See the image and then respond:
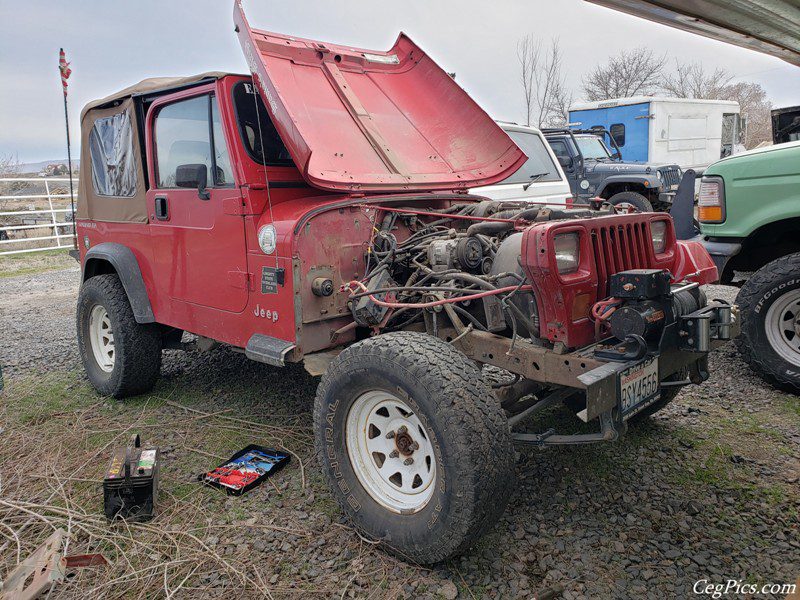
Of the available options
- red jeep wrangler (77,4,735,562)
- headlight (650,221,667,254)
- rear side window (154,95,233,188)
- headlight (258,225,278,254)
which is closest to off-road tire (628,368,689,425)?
red jeep wrangler (77,4,735,562)

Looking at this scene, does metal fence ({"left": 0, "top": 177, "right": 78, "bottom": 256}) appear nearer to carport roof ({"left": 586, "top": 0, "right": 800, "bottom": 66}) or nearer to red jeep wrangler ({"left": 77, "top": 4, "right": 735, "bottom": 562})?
red jeep wrangler ({"left": 77, "top": 4, "right": 735, "bottom": 562})

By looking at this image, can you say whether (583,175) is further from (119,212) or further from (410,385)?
(410,385)

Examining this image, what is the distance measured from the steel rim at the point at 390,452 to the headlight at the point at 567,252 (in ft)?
3.17

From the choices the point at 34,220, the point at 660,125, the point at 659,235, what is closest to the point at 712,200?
the point at 659,235

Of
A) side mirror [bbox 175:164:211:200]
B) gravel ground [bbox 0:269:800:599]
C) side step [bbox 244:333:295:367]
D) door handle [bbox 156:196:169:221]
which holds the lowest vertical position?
gravel ground [bbox 0:269:800:599]

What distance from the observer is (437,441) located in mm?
Answer: 2572

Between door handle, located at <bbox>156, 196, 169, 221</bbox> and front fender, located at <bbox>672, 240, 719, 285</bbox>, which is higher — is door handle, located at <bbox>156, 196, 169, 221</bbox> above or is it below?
above

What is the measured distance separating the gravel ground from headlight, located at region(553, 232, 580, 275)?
4.24ft

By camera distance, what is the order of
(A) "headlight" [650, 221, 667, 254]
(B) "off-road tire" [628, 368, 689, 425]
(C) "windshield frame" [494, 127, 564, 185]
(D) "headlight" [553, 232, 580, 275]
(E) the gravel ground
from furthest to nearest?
1. (C) "windshield frame" [494, 127, 564, 185]
2. (B) "off-road tire" [628, 368, 689, 425]
3. (A) "headlight" [650, 221, 667, 254]
4. (D) "headlight" [553, 232, 580, 275]
5. (E) the gravel ground

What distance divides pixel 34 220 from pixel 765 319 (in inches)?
831

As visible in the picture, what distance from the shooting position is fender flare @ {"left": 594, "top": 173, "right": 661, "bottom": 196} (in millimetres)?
11508

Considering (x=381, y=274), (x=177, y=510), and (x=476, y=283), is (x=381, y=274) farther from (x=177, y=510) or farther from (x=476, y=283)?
(x=177, y=510)

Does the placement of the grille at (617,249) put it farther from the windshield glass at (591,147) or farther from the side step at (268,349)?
the windshield glass at (591,147)

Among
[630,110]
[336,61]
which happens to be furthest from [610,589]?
[630,110]
